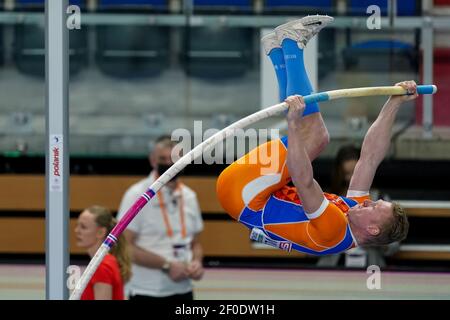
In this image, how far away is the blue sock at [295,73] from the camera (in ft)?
19.2

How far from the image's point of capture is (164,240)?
779cm

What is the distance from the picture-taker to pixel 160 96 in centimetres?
985

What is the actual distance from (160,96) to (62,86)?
418 centimetres

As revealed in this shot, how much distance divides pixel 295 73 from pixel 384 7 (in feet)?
13.2

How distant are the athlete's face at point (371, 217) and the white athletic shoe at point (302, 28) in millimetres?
881

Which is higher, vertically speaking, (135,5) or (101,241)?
(135,5)

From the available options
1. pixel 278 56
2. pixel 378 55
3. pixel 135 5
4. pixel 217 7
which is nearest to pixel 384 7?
pixel 378 55

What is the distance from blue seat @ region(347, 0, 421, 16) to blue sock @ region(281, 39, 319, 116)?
12.7 ft

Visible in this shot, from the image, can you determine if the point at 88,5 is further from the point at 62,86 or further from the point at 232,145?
the point at 62,86

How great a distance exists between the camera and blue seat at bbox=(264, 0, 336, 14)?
9734mm

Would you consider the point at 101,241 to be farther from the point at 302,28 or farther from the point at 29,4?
the point at 29,4

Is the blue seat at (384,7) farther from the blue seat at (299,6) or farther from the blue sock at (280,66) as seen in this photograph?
Answer: the blue sock at (280,66)
